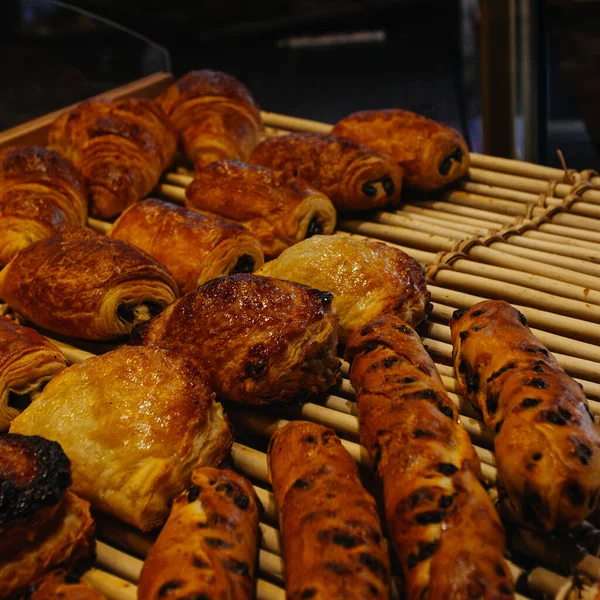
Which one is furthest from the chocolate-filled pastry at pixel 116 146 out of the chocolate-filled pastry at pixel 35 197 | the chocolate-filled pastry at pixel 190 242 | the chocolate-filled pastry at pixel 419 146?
the chocolate-filled pastry at pixel 419 146

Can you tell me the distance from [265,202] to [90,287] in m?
0.81

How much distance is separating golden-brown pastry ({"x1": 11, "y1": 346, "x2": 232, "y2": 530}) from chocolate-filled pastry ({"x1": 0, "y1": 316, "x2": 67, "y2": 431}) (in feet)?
0.71

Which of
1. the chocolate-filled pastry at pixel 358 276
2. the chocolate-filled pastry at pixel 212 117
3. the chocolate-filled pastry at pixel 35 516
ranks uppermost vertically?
the chocolate-filled pastry at pixel 212 117

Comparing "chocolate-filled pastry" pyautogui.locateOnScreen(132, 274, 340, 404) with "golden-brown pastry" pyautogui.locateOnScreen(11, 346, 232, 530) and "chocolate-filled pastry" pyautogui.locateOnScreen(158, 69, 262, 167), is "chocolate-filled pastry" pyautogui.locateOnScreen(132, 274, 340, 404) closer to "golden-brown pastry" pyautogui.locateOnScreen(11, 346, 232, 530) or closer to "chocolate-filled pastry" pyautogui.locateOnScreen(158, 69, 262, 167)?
"golden-brown pastry" pyautogui.locateOnScreen(11, 346, 232, 530)

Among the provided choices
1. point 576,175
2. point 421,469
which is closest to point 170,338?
point 421,469

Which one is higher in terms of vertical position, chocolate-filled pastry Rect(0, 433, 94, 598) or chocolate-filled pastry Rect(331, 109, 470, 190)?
chocolate-filled pastry Rect(331, 109, 470, 190)

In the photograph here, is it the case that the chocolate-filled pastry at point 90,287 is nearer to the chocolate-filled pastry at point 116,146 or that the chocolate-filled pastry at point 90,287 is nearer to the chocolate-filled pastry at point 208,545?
the chocolate-filled pastry at point 116,146

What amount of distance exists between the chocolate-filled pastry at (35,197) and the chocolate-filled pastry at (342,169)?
0.85 metres

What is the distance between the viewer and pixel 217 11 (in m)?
8.05

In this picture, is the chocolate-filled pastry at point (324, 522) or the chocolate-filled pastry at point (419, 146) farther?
the chocolate-filled pastry at point (419, 146)

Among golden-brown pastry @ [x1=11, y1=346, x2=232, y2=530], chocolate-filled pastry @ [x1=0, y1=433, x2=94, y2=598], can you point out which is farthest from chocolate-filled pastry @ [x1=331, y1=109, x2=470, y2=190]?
chocolate-filled pastry @ [x1=0, y1=433, x2=94, y2=598]

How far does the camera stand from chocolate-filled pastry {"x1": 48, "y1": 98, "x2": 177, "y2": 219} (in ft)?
11.2

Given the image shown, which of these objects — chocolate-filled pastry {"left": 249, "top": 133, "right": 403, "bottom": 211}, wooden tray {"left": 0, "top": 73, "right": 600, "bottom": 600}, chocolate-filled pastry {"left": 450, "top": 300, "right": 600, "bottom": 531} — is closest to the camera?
chocolate-filled pastry {"left": 450, "top": 300, "right": 600, "bottom": 531}

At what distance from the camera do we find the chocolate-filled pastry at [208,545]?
1.57 meters
